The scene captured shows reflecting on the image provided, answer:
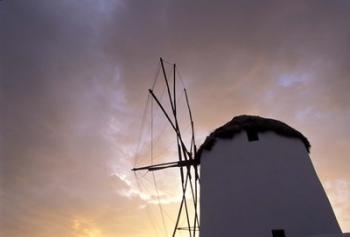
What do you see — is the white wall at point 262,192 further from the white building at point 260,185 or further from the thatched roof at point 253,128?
the thatched roof at point 253,128

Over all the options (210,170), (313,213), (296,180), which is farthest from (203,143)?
(313,213)

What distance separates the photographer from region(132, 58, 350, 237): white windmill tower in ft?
32.0

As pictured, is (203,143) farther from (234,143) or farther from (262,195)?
(262,195)

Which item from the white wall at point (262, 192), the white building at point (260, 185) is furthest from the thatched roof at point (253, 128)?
the white wall at point (262, 192)

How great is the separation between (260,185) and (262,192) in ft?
0.95

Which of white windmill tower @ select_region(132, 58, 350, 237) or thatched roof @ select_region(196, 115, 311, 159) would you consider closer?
white windmill tower @ select_region(132, 58, 350, 237)

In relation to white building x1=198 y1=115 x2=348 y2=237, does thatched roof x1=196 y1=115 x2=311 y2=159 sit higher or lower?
higher

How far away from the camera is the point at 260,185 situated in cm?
1053

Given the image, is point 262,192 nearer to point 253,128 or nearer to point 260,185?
point 260,185

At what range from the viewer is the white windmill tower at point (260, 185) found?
9742 mm

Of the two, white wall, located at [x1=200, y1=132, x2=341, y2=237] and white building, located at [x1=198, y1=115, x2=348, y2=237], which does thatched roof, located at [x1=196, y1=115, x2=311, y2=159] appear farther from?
white wall, located at [x1=200, y1=132, x2=341, y2=237]

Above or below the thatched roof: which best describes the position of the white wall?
below

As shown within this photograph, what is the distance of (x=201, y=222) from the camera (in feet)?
39.0

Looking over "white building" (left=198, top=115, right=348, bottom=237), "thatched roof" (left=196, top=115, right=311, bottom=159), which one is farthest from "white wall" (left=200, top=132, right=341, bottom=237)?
"thatched roof" (left=196, top=115, right=311, bottom=159)
